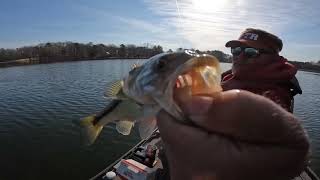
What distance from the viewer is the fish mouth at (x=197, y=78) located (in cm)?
142

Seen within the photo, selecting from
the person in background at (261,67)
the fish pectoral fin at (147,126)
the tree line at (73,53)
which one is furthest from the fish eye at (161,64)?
the tree line at (73,53)

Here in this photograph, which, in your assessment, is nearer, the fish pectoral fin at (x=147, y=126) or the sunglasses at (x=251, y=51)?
the fish pectoral fin at (x=147, y=126)

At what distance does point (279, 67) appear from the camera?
188 inches

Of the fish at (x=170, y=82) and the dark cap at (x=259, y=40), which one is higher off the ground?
the dark cap at (x=259, y=40)

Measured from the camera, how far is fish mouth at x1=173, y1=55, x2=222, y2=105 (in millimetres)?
1419

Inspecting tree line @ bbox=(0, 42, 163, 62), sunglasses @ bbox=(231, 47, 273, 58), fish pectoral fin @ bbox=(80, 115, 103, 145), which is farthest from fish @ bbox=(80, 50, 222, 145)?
tree line @ bbox=(0, 42, 163, 62)

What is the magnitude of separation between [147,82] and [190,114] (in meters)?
0.50

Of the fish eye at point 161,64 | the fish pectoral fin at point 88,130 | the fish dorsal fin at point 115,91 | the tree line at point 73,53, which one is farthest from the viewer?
the tree line at point 73,53

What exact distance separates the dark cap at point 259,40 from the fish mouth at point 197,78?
3.67 m

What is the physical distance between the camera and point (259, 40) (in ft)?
16.6

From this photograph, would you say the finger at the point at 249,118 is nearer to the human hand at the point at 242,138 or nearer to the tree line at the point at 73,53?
the human hand at the point at 242,138

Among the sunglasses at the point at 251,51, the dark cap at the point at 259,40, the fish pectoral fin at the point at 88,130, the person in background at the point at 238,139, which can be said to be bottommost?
the fish pectoral fin at the point at 88,130

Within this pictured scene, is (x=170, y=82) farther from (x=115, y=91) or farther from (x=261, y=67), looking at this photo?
(x=261, y=67)

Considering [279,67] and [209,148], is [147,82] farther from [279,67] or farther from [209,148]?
[279,67]
